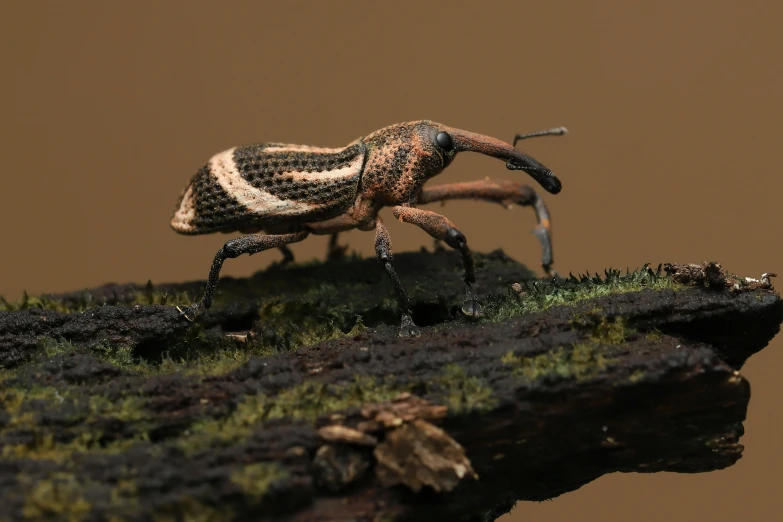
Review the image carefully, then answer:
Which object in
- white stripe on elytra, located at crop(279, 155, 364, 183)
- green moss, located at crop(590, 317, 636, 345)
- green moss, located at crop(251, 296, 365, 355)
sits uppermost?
white stripe on elytra, located at crop(279, 155, 364, 183)

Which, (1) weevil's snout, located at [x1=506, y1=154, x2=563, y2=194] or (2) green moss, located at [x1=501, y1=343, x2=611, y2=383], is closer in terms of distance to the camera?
(2) green moss, located at [x1=501, y1=343, x2=611, y2=383]

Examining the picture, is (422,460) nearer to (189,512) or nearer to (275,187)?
(189,512)

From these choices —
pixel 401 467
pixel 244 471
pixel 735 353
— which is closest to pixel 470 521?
pixel 401 467

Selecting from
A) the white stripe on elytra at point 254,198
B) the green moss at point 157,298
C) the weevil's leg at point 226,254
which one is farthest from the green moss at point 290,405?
the green moss at point 157,298

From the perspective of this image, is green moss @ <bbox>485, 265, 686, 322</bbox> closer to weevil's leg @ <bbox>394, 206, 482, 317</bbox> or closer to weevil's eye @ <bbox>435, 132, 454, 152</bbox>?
weevil's leg @ <bbox>394, 206, 482, 317</bbox>

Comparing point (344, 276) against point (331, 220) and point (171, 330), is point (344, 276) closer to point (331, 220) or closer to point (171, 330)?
point (331, 220)

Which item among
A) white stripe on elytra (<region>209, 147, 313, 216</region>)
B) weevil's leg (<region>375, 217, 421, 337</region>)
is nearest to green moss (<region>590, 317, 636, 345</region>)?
weevil's leg (<region>375, 217, 421, 337</region>)

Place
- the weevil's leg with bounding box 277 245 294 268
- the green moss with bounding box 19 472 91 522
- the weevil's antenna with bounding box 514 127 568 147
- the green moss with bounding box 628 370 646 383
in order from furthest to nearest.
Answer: the weevil's leg with bounding box 277 245 294 268, the weevil's antenna with bounding box 514 127 568 147, the green moss with bounding box 628 370 646 383, the green moss with bounding box 19 472 91 522
